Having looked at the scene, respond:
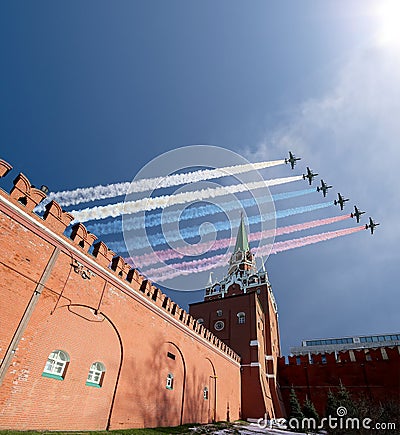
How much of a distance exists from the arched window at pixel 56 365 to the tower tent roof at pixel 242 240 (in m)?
39.9

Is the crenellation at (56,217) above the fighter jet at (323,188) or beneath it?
beneath

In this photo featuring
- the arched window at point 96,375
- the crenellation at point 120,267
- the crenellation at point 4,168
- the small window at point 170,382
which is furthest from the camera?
the small window at point 170,382

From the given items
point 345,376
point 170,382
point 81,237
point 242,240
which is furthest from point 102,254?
point 242,240

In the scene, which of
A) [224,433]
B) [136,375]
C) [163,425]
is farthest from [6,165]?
[224,433]

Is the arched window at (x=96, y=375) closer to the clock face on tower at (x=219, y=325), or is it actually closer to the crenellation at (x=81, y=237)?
the crenellation at (x=81, y=237)

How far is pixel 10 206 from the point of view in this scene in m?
9.32

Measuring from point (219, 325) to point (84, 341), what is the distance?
24.7m

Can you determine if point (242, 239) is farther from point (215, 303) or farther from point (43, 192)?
point (43, 192)

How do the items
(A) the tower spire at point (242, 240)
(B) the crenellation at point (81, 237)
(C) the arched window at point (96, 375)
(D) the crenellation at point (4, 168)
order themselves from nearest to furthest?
1. (D) the crenellation at point (4, 168)
2. (C) the arched window at point (96, 375)
3. (B) the crenellation at point (81, 237)
4. (A) the tower spire at point (242, 240)

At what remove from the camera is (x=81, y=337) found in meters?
11.1

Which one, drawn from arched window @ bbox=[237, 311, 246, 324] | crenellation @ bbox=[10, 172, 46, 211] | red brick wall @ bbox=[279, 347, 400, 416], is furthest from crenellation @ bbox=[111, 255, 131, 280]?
red brick wall @ bbox=[279, 347, 400, 416]

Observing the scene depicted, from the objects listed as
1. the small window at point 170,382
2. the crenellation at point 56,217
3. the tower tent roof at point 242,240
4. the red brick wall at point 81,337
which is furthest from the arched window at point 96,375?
the tower tent roof at point 242,240

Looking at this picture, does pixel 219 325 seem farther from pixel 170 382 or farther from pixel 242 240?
pixel 242 240

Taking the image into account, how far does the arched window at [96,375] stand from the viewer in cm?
1129
